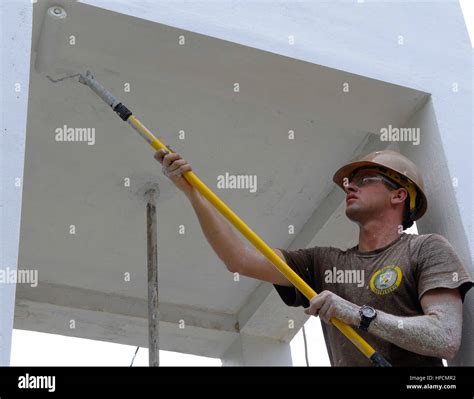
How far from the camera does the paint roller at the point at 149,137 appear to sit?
16.6 feet

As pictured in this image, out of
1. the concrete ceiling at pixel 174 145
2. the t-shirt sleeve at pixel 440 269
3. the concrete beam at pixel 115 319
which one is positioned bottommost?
the t-shirt sleeve at pixel 440 269

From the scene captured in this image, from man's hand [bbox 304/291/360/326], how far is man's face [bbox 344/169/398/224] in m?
1.00

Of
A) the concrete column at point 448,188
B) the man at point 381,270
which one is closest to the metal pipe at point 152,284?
the man at point 381,270

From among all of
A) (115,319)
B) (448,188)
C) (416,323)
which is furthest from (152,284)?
(416,323)

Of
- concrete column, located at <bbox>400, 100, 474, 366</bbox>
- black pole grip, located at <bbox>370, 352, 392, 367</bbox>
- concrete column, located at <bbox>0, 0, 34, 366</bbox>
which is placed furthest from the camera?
concrete column, located at <bbox>400, 100, 474, 366</bbox>

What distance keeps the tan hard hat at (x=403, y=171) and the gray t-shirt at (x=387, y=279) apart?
0.28 meters

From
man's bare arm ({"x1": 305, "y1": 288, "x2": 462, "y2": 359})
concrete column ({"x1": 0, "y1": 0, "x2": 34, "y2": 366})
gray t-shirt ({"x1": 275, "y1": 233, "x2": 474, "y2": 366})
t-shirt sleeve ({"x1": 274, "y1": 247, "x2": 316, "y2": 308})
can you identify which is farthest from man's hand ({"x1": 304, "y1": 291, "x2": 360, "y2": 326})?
concrete column ({"x1": 0, "y1": 0, "x2": 34, "y2": 366})

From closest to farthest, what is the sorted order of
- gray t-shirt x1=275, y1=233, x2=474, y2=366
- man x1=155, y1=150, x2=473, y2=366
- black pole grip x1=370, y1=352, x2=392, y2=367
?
1. black pole grip x1=370, y1=352, x2=392, y2=367
2. man x1=155, y1=150, x2=473, y2=366
3. gray t-shirt x1=275, y1=233, x2=474, y2=366

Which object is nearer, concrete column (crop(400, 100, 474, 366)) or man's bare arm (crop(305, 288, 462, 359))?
man's bare arm (crop(305, 288, 462, 359))

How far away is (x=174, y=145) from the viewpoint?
282 inches

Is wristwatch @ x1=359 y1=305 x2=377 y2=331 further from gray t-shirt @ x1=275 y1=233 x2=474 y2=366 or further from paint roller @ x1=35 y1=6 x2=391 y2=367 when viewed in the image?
gray t-shirt @ x1=275 y1=233 x2=474 y2=366

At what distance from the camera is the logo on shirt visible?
5.54 metres

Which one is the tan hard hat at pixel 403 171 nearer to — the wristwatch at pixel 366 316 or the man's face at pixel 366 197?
the man's face at pixel 366 197
